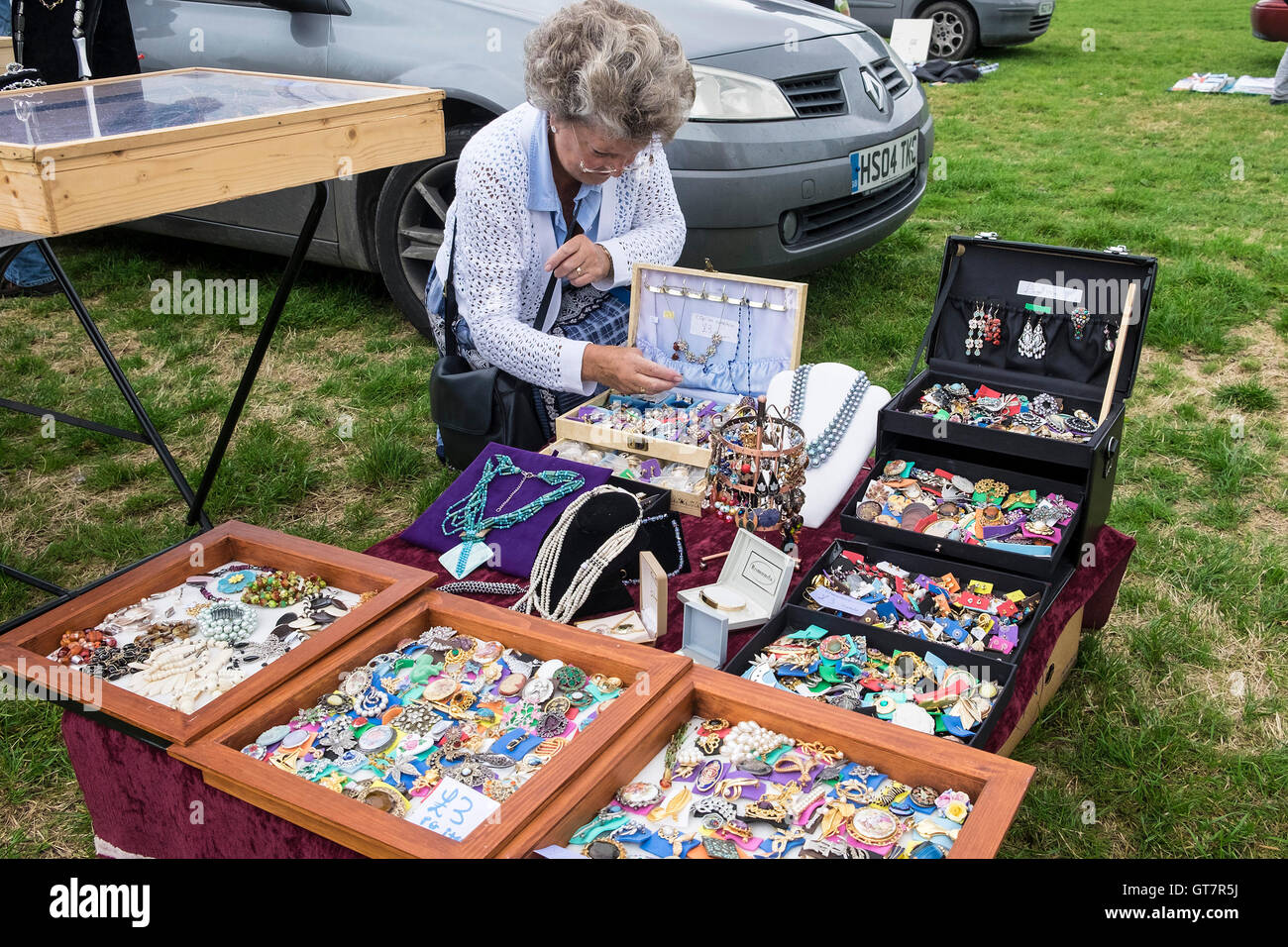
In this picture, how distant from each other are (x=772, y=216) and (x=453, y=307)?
69.2 inches

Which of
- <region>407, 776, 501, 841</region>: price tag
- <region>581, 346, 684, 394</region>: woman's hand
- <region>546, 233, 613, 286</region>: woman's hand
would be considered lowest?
<region>407, 776, 501, 841</region>: price tag

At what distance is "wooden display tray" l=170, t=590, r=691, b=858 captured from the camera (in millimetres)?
1282

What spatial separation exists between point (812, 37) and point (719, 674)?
3.56m

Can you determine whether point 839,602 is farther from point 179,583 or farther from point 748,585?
point 179,583

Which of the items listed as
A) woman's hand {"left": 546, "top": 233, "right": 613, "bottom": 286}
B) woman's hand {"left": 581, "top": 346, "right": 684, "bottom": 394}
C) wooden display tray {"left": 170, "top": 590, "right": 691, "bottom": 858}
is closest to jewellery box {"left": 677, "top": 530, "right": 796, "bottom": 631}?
wooden display tray {"left": 170, "top": 590, "right": 691, "bottom": 858}

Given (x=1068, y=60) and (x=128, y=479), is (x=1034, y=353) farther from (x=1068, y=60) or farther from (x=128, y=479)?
(x=1068, y=60)

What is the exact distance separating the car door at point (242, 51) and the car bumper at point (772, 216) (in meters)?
1.61

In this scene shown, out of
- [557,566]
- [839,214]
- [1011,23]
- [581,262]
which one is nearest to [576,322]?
[581,262]

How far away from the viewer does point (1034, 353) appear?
8.36 feet

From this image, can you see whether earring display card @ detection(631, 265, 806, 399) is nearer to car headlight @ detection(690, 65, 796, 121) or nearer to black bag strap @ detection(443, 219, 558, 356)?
black bag strap @ detection(443, 219, 558, 356)

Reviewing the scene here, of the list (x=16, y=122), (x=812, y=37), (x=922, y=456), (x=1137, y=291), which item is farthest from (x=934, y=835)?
(x=812, y=37)

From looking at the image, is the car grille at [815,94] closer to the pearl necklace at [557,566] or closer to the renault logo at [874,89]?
the renault logo at [874,89]

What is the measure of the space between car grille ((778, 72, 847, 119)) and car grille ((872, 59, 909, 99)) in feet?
1.25

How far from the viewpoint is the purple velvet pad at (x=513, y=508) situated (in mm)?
2037
